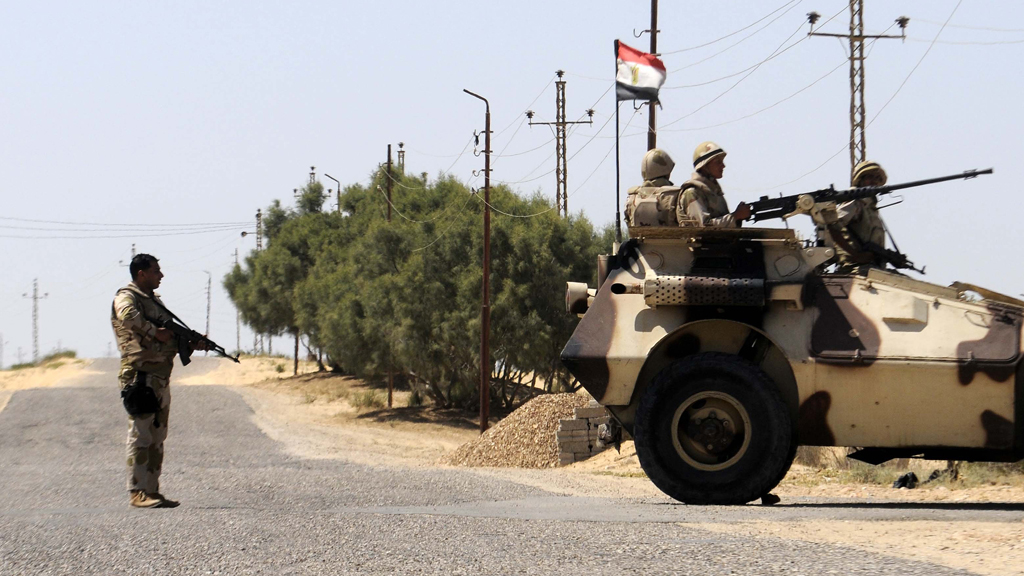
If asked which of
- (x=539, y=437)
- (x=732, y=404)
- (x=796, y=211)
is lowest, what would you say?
(x=539, y=437)

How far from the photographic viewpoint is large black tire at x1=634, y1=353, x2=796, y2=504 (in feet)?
31.0

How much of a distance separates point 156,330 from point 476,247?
32325mm

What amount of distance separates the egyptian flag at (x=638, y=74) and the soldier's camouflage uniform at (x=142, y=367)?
14.3 m

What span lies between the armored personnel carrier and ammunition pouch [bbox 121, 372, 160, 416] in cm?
326

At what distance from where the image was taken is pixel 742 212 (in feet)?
33.4

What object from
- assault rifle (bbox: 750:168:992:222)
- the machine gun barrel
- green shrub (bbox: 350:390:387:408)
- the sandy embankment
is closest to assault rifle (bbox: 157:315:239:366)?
the machine gun barrel

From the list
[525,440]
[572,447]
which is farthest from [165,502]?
[525,440]

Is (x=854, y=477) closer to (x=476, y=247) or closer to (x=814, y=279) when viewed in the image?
(x=814, y=279)

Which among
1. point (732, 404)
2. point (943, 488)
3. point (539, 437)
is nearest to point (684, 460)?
point (732, 404)

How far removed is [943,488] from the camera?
12.9 metres

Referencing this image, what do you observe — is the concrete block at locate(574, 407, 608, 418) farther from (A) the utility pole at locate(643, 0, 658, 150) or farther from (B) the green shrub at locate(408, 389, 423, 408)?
(B) the green shrub at locate(408, 389, 423, 408)

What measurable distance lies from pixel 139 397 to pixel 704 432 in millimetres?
4355

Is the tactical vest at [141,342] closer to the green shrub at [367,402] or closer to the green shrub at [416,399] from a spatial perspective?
the green shrub at [367,402]

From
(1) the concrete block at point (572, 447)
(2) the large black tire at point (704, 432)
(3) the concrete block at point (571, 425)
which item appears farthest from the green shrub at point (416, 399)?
(2) the large black tire at point (704, 432)
